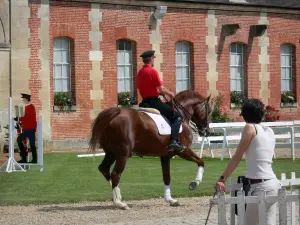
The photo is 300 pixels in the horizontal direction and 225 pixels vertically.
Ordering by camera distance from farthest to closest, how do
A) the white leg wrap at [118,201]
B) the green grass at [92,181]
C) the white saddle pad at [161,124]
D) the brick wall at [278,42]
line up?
the brick wall at [278,42] < the green grass at [92,181] < the white saddle pad at [161,124] < the white leg wrap at [118,201]

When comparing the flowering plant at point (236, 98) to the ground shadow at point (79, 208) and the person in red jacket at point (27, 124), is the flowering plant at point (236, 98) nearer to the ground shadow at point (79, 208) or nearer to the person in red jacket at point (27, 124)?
the person in red jacket at point (27, 124)

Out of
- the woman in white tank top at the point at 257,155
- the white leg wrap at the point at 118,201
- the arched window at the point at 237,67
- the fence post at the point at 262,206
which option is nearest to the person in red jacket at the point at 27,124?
the white leg wrap at the point at 118,201

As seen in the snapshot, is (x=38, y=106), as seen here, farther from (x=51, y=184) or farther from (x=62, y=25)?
(x=51, y=184)

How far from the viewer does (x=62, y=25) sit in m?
28.7

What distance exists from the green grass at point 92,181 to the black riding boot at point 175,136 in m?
0.91

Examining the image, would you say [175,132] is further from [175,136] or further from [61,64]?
[61,64]

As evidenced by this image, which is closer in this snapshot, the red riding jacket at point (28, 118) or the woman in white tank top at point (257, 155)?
the woman in white tank top at point (257, 155)

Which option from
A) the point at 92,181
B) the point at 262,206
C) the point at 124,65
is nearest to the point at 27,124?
the point at 92,181

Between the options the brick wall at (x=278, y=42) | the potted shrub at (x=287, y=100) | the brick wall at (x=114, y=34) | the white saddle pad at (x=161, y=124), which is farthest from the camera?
the potted shrub at (x=287, y=100)

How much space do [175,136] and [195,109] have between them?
1052mm

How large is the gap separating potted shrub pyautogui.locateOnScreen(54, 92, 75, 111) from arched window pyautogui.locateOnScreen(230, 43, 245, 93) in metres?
7.03

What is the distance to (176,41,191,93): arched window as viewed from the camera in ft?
104

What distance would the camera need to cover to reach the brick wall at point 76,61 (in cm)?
2859

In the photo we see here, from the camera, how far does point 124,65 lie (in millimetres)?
30484
